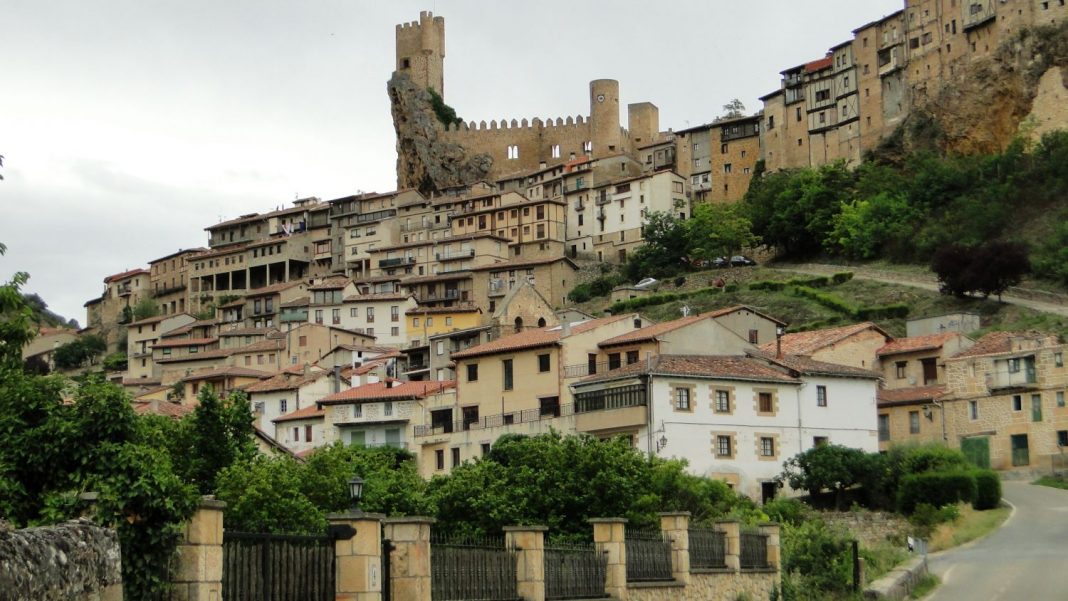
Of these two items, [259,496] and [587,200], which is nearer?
[259,496]

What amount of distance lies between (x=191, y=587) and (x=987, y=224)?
9227 cm

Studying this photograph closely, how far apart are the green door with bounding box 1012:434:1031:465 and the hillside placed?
594 inches

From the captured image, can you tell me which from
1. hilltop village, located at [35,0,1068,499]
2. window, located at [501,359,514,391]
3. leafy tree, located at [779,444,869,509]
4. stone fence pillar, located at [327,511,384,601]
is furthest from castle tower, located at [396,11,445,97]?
stone fence pillar, located at [327,511,384,601]

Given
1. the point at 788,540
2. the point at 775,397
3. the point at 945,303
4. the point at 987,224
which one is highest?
the point at 987,224

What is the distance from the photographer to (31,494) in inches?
691

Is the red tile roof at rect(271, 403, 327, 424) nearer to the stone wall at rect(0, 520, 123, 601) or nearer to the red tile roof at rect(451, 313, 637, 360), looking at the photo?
the red tile roof at rect(451, 313, 637, 360)

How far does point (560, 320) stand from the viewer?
83500 mm

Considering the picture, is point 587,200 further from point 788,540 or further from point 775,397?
point 788,540

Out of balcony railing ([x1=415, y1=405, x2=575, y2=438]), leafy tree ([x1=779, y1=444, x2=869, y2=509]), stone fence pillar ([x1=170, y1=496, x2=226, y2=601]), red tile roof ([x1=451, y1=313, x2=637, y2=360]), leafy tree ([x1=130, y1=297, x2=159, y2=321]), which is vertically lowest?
stone fence pillar ([x1=170, y1=496, x2=226, y2=601])

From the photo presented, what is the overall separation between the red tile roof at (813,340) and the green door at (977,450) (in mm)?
7350

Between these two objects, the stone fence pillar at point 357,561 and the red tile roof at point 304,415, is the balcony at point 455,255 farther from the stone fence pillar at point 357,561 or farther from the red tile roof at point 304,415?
the stone fence pillar at point 357,561

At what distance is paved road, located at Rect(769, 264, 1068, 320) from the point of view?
8594cm

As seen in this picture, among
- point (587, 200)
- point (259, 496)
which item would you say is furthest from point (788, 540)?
point (587, 200)

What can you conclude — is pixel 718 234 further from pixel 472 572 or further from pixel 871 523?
pixel 472 572
